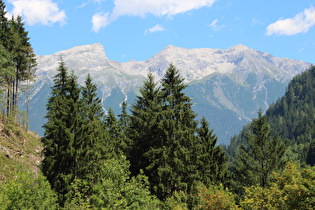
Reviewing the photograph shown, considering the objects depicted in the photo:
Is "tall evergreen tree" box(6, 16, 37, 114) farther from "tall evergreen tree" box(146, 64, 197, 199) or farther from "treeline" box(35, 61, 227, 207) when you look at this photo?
"tall evergreen tree" box(146, 64, 197, 199)

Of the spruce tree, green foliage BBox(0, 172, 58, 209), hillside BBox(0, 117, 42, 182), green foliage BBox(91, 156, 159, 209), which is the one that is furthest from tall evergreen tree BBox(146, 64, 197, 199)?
hillside BBox(0, 117, 42, 182)

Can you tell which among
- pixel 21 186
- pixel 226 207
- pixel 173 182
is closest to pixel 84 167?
pixel 173 182

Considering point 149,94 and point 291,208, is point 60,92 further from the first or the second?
point 291,208

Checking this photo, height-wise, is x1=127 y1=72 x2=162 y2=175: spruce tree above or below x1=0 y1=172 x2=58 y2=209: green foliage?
above

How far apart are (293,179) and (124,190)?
10.5 m

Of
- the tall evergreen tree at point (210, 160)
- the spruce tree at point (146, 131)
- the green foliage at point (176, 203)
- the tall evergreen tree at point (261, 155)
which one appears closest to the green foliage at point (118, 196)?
the green foliage at point (176, 203)

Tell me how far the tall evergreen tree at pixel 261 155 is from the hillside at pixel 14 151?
2620 cm

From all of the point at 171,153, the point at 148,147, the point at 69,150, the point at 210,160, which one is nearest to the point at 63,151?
the point at 69,150

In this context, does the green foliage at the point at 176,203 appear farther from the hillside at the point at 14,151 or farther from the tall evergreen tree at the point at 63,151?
the hillside at the point at 14,151

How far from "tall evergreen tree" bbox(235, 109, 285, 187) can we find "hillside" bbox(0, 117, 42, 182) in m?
26.2

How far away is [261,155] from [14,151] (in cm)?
3172

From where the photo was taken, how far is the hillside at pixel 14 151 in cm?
2941

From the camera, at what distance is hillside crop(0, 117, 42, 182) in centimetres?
2941

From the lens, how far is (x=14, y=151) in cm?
3481
